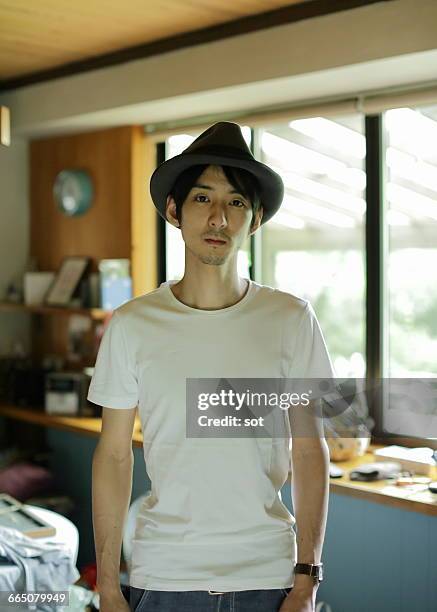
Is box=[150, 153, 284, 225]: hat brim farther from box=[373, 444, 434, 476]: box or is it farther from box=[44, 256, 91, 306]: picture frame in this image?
box=[44, 256, 91, 306]: picture frame

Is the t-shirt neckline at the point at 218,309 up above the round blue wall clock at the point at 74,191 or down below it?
below

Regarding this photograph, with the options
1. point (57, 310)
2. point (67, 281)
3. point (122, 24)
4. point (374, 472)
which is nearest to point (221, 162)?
point (374, 472)

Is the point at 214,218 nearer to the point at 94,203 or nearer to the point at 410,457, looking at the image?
the point at 410,457

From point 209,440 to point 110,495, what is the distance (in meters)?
0.26

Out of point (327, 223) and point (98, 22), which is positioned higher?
point (98, 22)

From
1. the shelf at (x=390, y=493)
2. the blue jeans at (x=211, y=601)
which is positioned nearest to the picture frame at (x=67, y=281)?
the shelf at (x=390, y=493)

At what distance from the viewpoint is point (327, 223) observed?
3.20 m

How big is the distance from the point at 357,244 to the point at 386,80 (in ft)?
2.13

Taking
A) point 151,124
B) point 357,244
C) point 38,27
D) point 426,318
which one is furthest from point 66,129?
point 426,318

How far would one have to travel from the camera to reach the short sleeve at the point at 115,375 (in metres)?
1.56

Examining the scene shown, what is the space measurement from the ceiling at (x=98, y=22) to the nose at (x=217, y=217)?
4.49 feet

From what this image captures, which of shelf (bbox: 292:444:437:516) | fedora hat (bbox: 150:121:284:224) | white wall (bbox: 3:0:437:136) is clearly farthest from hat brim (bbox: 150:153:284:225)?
shelf (bbox: 292:444:437:516)

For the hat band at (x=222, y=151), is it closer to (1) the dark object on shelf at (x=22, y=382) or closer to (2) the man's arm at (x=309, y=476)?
(2) the man's arm at (x=309, y=476)

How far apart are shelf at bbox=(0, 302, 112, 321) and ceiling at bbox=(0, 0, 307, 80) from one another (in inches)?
44.8
